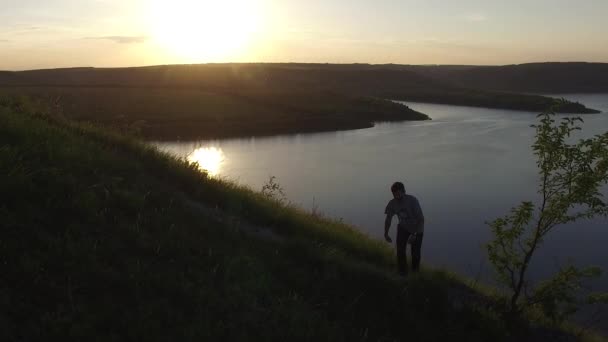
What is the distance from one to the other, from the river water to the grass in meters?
2.46

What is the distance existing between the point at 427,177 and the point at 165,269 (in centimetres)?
2792

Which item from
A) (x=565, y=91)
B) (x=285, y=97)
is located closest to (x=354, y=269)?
(x=285, y=97)

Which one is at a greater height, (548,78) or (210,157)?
(548,78)

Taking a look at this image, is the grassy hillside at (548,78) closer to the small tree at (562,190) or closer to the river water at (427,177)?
the river water at (427,177)

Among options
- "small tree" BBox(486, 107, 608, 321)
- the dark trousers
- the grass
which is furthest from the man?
"small tree" BBox(486, 107, 608, 321)

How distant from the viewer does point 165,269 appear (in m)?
6.11

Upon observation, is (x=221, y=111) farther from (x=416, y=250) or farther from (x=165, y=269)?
(x=165, y=269)

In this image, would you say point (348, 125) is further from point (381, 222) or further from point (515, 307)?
point (515, 307)

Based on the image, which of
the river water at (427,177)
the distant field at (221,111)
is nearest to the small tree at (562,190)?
the river water at (427,177)

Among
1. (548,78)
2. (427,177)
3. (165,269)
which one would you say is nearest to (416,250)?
(165,269)

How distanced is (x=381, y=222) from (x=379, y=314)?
15213 millimetres

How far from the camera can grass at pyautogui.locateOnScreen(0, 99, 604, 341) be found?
5035 millimetres

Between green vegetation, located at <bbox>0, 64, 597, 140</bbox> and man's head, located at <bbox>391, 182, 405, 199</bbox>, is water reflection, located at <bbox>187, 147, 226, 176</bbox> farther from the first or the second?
man's head, located at <bbox>391, 182, 405, 199</bbox>

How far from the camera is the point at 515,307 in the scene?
8648mm
